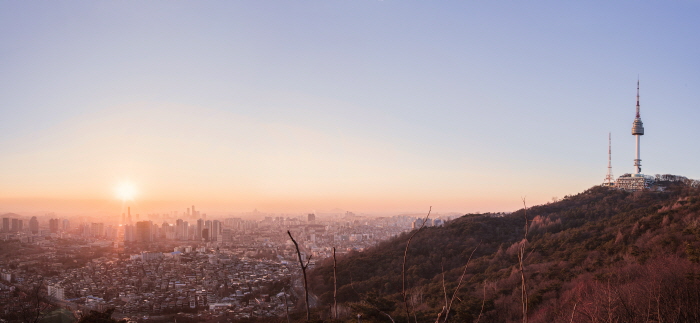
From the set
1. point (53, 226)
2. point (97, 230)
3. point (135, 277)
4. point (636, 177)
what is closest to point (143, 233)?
point (97, 230)

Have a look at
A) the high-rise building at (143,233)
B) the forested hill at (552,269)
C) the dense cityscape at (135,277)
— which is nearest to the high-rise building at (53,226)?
the dense cityscape at (135,277)

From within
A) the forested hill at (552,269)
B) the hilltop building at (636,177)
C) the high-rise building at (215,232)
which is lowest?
the high-rise building at (215,232)

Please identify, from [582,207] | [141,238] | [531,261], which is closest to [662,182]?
[582,207]

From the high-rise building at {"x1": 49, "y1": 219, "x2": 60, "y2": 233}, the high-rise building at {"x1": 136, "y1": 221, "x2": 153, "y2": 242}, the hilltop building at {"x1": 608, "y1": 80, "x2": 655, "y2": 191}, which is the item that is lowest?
the high-rise building at {"x1": 136, "y1": 221, "x2": 153, "y2": 242}

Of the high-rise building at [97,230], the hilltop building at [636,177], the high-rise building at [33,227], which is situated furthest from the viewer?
the high-rise building at [97,230]

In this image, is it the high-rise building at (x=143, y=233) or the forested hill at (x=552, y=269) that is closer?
the forested hill at (x=552, y=269)

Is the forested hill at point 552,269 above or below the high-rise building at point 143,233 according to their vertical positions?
above

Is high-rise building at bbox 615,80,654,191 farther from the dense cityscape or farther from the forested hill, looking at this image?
the dense cityscape

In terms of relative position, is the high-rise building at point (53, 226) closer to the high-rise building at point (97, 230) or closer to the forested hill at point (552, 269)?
the high-rise building at point (97, 230)

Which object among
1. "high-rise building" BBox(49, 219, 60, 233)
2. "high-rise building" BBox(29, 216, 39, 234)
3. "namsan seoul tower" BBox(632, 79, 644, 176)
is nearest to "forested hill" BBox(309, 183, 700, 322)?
"namsan seoul tower" BBox(632, 79, 644, 176)
